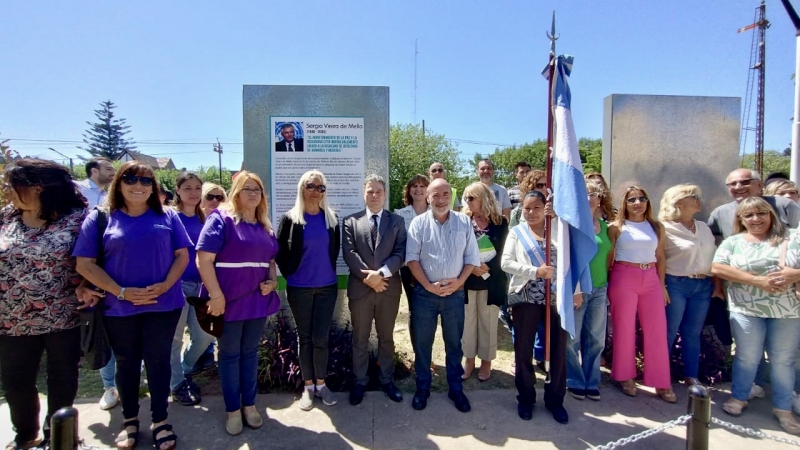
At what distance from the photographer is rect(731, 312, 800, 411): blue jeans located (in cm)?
343

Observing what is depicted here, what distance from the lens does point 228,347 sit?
319 cm

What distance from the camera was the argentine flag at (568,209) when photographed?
3.24 meters

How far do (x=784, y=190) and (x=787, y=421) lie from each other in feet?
7.91

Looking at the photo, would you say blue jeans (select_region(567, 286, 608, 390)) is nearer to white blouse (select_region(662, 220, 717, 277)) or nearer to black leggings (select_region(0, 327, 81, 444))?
white blouse (select_region(662, 220, 717, 277))

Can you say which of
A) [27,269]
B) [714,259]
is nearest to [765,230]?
[714,259]

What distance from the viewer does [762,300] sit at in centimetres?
345

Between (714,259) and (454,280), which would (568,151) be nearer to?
(454,280)

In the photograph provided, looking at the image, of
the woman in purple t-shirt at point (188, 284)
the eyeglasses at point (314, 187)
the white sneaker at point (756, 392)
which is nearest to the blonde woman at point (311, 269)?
the eyeglasses at point (314, 187)

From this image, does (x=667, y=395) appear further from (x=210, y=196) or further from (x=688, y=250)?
(x=210, y=196)

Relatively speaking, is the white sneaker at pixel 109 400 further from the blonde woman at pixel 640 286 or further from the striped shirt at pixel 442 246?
the blonde woman at pixel 640 286

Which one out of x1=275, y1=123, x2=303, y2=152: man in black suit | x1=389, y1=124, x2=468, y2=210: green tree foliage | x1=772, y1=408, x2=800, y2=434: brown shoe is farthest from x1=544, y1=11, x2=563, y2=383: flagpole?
x1=389, y1=124, x2=468, y2=210: green tree foliage

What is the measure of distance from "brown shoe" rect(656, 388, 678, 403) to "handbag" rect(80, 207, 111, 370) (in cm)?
469

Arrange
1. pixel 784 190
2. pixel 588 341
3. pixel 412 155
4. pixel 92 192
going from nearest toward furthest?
pixel 588 341 < pixel 784 190 < pixel 92 192 < pixel 412 155

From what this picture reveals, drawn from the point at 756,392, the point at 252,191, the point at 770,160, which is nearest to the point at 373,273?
the point at 252,191
